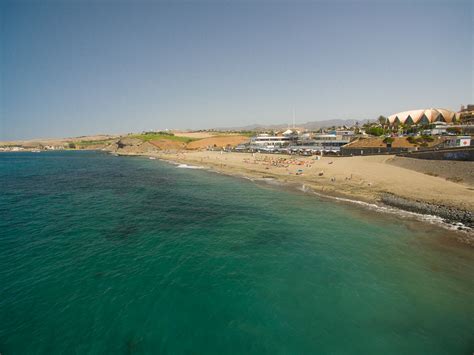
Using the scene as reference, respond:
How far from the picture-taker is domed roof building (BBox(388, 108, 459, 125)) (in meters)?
94.8

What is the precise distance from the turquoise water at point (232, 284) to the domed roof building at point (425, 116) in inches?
3938

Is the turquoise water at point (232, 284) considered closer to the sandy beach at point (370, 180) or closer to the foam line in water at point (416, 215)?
the foam line in water at point (416, 215)

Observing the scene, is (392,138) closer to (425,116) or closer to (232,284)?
(425,116)

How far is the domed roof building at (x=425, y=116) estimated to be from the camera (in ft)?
311

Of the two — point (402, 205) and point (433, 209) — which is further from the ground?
point (433, 209)

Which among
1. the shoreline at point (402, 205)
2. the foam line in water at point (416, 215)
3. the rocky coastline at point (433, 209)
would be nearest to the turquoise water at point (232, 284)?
the foam line in water at point (416, 215)

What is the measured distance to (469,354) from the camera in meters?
9.48

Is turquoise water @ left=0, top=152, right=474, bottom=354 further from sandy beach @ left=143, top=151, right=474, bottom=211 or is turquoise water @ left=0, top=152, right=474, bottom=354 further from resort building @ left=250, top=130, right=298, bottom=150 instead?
resort building @ left=250, top=130, right=298, bottom=150

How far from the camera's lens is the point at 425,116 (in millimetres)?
98625

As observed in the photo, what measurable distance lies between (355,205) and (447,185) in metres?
11.9

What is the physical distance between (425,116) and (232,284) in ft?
390

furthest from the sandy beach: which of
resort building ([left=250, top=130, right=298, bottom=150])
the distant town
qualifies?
resort building ([left=250, top=130, right=298, bottom=150])

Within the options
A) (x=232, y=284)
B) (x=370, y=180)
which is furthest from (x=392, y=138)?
(x=232, y=284)

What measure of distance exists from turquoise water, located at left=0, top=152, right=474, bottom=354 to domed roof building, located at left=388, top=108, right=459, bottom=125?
100 meters
